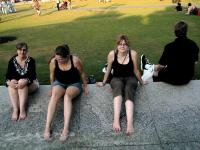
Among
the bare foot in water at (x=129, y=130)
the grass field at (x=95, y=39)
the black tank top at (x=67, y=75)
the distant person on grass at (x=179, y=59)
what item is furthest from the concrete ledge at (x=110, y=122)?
the grass field at (x=95, y=39)

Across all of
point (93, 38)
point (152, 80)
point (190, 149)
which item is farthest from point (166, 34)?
point (190, 149)

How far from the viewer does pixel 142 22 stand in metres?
19.5

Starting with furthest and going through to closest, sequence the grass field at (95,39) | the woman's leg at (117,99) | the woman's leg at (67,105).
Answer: the grass field at (95,39)
the woman's leg at (117,99)
the woman's leg at (67,105)

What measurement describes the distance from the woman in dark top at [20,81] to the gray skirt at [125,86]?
61.5 inches

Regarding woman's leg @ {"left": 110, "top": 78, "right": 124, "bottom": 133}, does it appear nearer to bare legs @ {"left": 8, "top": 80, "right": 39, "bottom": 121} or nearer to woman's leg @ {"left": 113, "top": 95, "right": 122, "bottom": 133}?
woman's leg @ {"left": 113, "top": 95, "right": 122, "bottom": 133}

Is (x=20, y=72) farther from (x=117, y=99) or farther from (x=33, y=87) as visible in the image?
(x=117, y=99)

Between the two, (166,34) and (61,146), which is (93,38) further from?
(61,146)

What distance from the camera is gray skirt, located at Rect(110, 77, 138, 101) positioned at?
5980 mm

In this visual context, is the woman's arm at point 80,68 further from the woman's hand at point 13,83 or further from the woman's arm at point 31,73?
the woman's hand at point 13,83

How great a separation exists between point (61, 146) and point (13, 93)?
1504mm

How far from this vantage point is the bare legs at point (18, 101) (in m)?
6.12

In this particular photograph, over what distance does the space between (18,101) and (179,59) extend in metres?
3.10

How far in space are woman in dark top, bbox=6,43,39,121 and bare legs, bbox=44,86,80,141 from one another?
63 cm

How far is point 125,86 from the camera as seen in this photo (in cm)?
620
